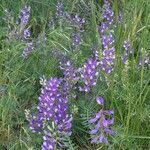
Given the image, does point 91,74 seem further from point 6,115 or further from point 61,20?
point 61,20

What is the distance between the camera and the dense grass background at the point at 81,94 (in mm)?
2414

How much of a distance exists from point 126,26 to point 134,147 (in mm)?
706

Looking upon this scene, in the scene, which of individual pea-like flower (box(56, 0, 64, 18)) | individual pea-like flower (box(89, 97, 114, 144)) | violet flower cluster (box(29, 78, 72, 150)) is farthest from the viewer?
individual pea-like flower (box(56, 0, 64, 18))

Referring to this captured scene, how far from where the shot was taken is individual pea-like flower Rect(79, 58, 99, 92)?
2.49 metres

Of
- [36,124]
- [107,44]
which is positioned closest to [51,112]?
[36,124]

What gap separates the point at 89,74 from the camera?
8.20ft

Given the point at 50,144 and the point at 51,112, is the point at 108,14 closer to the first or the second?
the point at 51,112

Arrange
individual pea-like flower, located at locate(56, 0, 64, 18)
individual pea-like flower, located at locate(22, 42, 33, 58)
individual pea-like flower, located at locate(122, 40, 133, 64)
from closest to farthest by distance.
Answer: individual pea-like flower, located at locate(122, 40, 133, 64) → individual pea-like flower, located at locate(22, 42, 33, 58) → individual pea-like flower, located at locate(56, 0, 64, 18)

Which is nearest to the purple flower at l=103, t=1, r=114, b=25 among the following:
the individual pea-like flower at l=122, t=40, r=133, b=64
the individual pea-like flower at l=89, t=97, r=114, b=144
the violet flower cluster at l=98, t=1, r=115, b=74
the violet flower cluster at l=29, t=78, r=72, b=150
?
the violet flower cluster at l=98, t=1, r=115, b=74

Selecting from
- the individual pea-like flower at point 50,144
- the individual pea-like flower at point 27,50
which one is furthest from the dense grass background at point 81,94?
the individual pea-like flower at point 50,144

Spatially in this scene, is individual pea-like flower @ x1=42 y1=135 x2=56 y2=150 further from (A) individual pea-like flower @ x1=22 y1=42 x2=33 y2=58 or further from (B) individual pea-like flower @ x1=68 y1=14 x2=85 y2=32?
(B) individual pea-like flower @ x1=68 y1=14 x2=85 y2=32

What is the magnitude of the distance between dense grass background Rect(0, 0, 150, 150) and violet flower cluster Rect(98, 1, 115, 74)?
4cm

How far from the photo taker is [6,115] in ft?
8.62

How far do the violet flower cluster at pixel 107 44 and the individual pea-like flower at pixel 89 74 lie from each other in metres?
0.06
